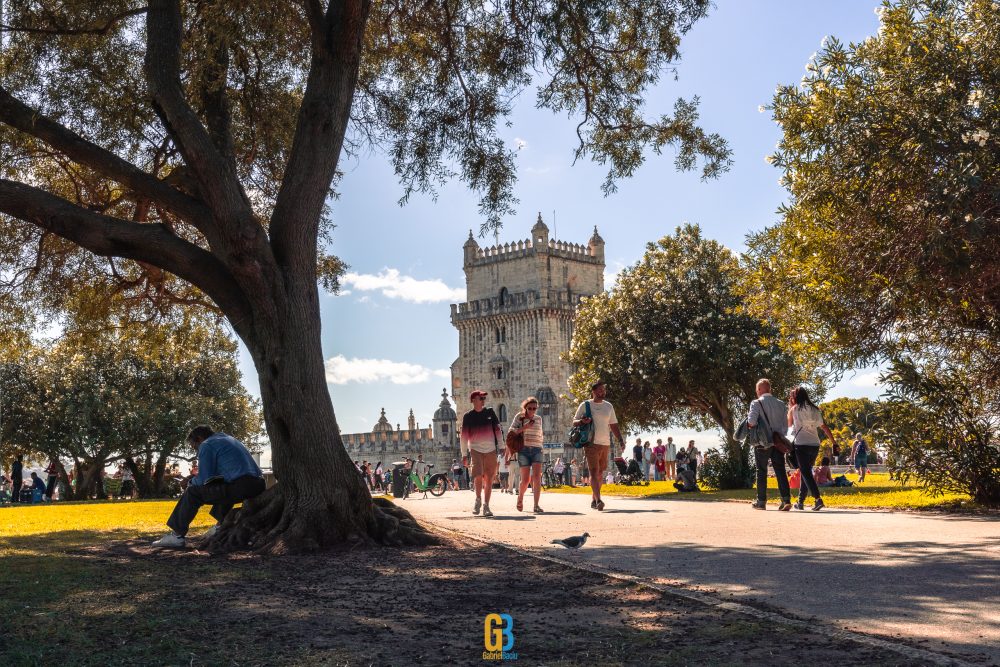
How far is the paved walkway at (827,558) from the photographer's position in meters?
4.85

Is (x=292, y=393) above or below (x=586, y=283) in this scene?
below

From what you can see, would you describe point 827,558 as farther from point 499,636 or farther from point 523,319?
point 523,319

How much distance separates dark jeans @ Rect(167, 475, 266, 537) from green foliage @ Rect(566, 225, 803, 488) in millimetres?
18527

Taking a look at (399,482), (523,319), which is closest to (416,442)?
(523,319)

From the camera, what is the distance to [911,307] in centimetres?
1209

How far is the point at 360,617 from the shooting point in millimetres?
5285

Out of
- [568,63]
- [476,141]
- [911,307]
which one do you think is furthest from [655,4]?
[911,307]

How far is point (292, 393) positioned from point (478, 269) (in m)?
72.2

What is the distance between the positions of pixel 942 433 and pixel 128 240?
9764mm

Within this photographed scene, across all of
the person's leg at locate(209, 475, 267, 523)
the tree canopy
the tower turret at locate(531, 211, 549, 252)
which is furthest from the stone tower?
the person's leg at locate(209, 475, 267, 523)

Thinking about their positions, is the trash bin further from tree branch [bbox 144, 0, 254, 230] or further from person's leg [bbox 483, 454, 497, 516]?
tree branch [bbox 144, 0, 254, 230]

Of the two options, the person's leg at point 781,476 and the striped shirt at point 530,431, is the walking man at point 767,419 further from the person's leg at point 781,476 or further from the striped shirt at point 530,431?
the striped shirt at point 530,431

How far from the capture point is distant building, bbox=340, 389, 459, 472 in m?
81.1

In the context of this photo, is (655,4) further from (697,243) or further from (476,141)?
(697,243)
